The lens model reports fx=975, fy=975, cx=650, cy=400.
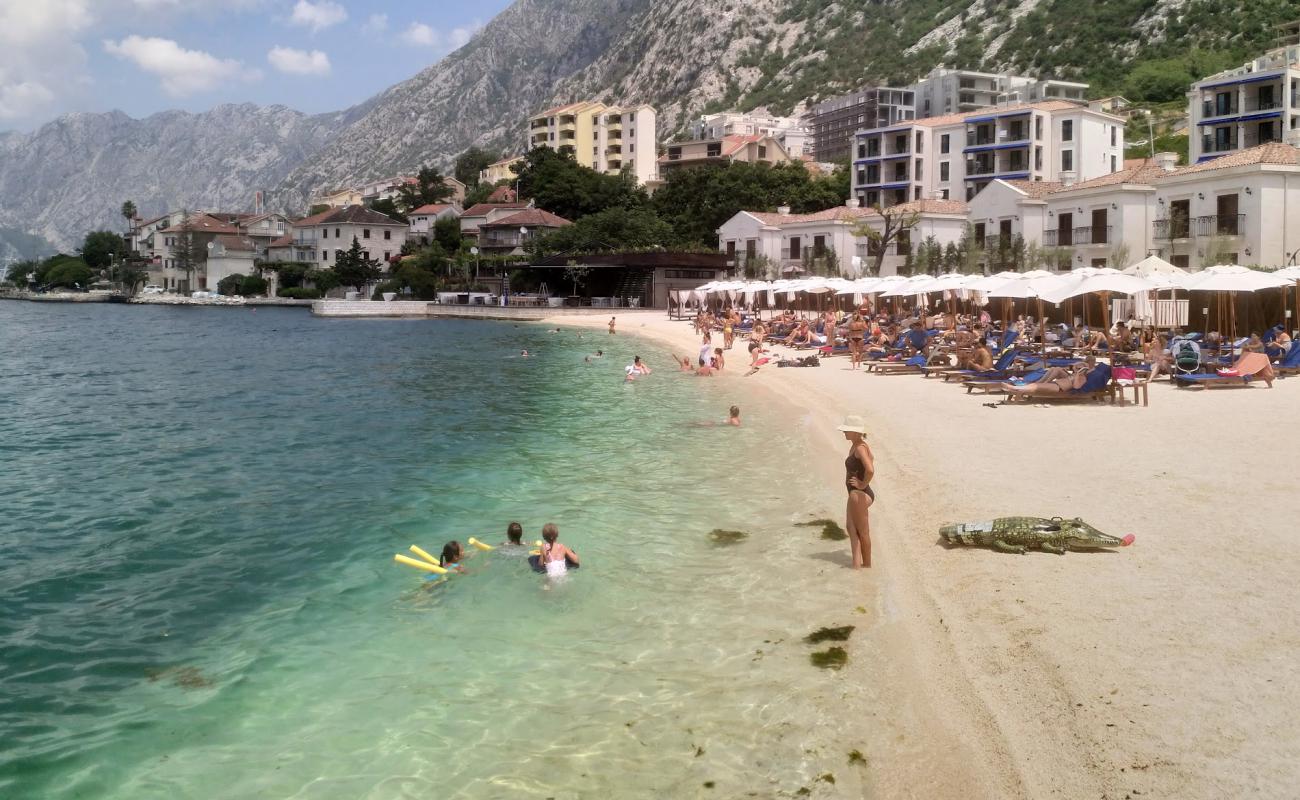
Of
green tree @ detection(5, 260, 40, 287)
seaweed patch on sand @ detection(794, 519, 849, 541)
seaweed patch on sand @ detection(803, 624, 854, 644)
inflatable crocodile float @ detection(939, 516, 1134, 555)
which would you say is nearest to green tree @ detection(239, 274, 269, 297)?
green tree @ detection(5, 260, 40, 287)

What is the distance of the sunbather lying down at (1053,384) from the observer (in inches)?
677

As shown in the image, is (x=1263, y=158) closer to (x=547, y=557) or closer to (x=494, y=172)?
(x=547, y=557)

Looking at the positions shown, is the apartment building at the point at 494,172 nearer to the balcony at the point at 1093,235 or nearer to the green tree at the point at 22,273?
the green tree at the point at 22,273

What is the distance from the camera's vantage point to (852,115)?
115500 mm

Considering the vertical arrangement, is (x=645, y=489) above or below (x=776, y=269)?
below

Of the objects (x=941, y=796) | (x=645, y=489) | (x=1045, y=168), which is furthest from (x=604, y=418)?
(x=1045, y=168)

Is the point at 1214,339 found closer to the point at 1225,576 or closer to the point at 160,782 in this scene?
the point at 1225,576

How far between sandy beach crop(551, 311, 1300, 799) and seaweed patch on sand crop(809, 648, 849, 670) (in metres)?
0.10

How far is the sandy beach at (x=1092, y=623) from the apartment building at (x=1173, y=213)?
25.4m

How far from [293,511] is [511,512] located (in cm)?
302

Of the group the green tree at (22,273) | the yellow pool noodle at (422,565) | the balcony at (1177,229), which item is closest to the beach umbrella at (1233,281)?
the balcony at (1177,229)

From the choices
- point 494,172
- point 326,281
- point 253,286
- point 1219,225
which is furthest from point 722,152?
point 1219,225

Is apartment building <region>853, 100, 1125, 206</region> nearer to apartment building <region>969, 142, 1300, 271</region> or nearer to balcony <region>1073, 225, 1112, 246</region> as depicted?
apartment building <region>969, 142, 1300, 271</region>

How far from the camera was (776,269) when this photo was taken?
6053 cm
